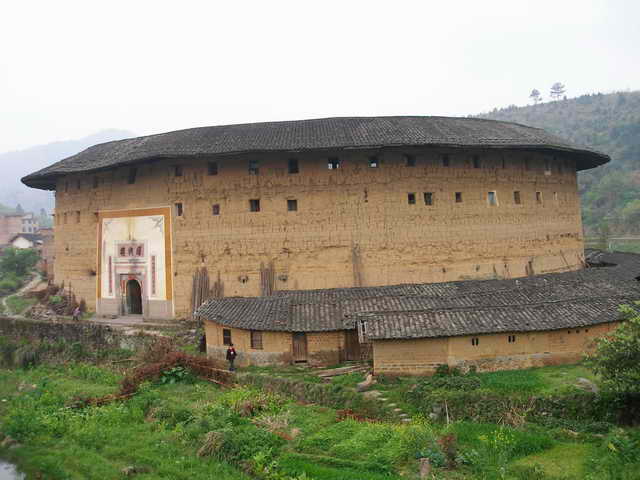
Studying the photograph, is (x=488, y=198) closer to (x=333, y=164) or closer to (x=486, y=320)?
(x=333, y=164)

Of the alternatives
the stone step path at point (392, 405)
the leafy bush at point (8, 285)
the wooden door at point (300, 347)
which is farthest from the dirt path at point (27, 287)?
the stone step path at point (392, 405)

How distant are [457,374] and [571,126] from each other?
68870mm

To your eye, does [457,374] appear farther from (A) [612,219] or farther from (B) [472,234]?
(A) [612,219]

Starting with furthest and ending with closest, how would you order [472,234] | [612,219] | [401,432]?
[612,219] < [472,234] < [401,432]

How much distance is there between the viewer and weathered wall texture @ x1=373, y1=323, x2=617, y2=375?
1266cm

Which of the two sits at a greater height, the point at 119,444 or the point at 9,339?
the point at 9,339

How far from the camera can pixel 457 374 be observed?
1245cm

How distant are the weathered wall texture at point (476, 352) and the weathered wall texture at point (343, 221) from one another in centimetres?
635

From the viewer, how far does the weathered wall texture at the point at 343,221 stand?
18953mm

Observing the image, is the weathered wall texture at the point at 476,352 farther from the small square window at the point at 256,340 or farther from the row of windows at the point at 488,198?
the row of windows at the point at 488,198

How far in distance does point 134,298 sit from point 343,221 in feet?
29.8

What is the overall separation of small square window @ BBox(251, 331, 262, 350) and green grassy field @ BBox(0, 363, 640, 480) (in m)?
1.51

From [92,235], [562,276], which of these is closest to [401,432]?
[562,276]

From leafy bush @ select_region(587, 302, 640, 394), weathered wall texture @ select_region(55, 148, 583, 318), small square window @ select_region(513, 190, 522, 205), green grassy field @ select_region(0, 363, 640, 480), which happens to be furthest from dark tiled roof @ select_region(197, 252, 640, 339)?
small square window @ select_region(513, 190, 522, 205)
